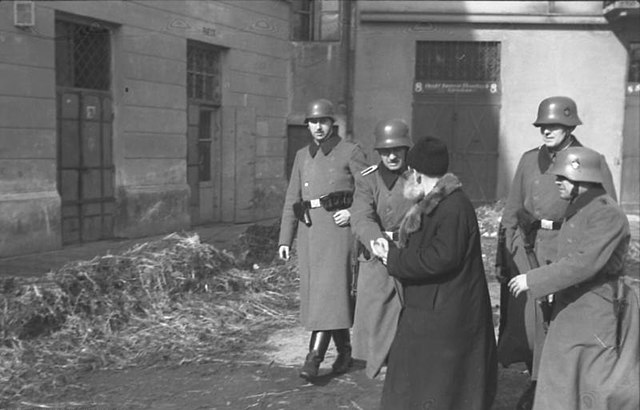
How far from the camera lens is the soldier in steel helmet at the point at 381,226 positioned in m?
4.94

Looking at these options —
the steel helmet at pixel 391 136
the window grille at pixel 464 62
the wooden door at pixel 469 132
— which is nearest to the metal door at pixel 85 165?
the steel helmet at pixel 391 136

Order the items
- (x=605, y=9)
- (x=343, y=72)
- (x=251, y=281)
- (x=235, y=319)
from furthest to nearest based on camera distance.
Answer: (x=343, y=72) → (x=605, y=9) → (x=251, y=281) → (x=235, y=319)

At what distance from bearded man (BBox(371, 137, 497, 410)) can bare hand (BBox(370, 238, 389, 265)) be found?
0.97ft

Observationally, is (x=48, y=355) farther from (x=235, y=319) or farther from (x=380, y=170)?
(x=380, y=170)

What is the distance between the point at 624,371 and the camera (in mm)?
3834

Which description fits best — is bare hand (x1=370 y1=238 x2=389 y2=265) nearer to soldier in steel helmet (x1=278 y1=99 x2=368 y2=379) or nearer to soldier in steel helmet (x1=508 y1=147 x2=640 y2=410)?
soldier in steel helmet (x1=508 y1=147 x2=640 y2=410)

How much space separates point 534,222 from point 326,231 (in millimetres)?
1441

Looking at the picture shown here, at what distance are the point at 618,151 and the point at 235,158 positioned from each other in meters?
9.27

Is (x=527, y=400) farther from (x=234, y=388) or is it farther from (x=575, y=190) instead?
(x=234, y=388)

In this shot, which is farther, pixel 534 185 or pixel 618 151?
pixel 618 151

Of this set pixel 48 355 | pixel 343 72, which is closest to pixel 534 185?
pixel 48 355

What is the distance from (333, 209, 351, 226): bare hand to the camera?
5566 mm

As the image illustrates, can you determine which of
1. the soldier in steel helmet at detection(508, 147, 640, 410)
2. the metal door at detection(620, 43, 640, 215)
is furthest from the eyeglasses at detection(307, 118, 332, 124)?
the metal door at detection(620, 43, 640, 215)

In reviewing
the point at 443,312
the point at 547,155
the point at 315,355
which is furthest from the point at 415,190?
the point at 315,355
